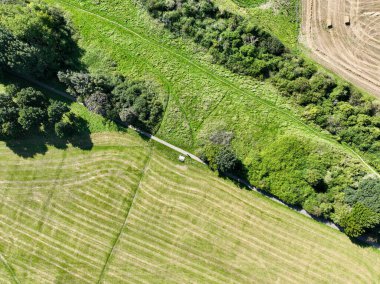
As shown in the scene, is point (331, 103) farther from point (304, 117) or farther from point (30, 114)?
point (30, 114)

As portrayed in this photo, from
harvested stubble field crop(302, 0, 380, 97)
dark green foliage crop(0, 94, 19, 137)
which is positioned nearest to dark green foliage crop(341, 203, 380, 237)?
harvested stubble field crop(302, 0, 380, 97)

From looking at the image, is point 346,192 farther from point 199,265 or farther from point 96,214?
point 96,214

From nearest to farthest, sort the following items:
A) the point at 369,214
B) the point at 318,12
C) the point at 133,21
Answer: the point at 369,214, the point at 318,12, the point at 133,21

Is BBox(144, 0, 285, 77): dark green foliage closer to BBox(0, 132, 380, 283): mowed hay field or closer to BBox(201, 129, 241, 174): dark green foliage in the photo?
BBox(201, 129, 241, 174): dark green foliage

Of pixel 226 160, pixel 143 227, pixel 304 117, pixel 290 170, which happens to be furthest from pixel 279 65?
pixel 143 227

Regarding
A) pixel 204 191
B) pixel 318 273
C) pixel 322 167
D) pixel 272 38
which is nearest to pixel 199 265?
pixel 204 191

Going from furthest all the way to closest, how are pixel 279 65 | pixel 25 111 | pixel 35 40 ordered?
pixel 35 40
pixel 25 111
pixel 279 65
